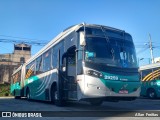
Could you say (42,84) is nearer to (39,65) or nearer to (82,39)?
(39,65)

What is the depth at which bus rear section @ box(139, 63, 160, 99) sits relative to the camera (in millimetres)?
23688

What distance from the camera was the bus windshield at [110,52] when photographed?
11.0 meters

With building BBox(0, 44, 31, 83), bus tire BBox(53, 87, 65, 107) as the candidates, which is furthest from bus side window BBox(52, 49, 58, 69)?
building BBox(0, 44, 31, 83)

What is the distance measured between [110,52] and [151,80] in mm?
14264

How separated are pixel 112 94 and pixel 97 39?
7.65 ft

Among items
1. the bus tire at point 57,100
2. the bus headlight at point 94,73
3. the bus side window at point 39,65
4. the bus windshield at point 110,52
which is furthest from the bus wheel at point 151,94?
the bus headlight at point 94,73

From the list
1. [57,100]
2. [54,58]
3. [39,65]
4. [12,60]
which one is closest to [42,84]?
[39,65]

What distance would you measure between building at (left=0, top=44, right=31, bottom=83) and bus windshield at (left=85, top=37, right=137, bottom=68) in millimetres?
59482

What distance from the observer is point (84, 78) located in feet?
35.2

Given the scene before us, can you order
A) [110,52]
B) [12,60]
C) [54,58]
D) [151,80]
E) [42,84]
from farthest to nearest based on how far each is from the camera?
[12,60], [151,80], [42,84], [54,58], [110,52]

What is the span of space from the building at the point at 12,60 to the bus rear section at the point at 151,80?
48.4m

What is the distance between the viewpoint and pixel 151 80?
24.5 m

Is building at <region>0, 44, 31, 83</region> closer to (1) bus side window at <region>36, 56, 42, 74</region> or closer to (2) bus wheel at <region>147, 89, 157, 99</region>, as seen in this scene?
(2) bus wheel at <region>147, 89, 157, 99</region>

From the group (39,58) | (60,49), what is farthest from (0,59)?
(60,49)
